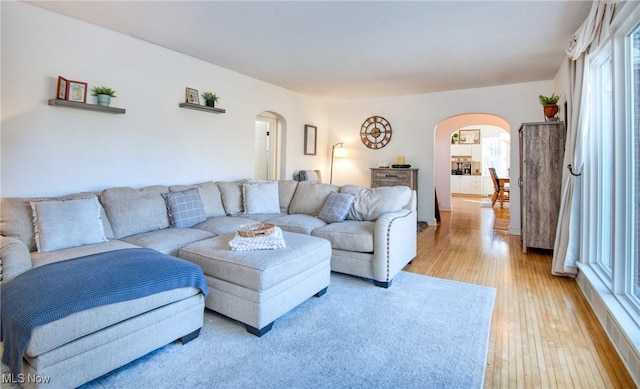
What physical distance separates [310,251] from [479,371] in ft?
4.34

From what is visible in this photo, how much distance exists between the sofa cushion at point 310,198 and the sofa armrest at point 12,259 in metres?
2.66

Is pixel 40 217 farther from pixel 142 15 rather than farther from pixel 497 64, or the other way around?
pixel 497 64

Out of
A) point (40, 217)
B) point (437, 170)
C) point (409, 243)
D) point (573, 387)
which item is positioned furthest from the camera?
point (437, 170)

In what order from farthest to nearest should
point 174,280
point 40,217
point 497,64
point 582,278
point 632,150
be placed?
point 497,64, point 582,278, point 40,217, point 632,150, point 174,280

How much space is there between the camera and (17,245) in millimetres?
2051

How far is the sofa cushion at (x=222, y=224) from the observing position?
10.6 feet

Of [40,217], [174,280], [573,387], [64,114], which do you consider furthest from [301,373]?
[64,114]

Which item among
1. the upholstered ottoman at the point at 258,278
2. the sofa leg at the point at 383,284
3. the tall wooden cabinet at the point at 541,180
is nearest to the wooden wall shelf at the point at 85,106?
the upholstered ottoman at the point at 258,278

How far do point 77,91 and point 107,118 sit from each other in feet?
1.16

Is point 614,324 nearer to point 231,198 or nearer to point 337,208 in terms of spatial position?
point 337,208

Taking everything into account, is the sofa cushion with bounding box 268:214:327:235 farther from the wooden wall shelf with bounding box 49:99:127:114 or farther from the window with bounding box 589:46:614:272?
the window with bounding box 589:46:614:272

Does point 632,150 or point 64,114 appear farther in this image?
point 64,114

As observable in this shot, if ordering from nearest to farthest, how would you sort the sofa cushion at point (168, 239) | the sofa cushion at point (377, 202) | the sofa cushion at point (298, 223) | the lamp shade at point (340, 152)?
the sofa cushion at point (168, 239)
the sofa cushion at point (298, 223)
the sofa cushion at point (377, 202)
the lamp shade at point (340, 152)

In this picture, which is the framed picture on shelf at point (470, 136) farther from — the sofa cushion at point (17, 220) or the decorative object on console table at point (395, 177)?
the sofa cushion at point (17, 220)
